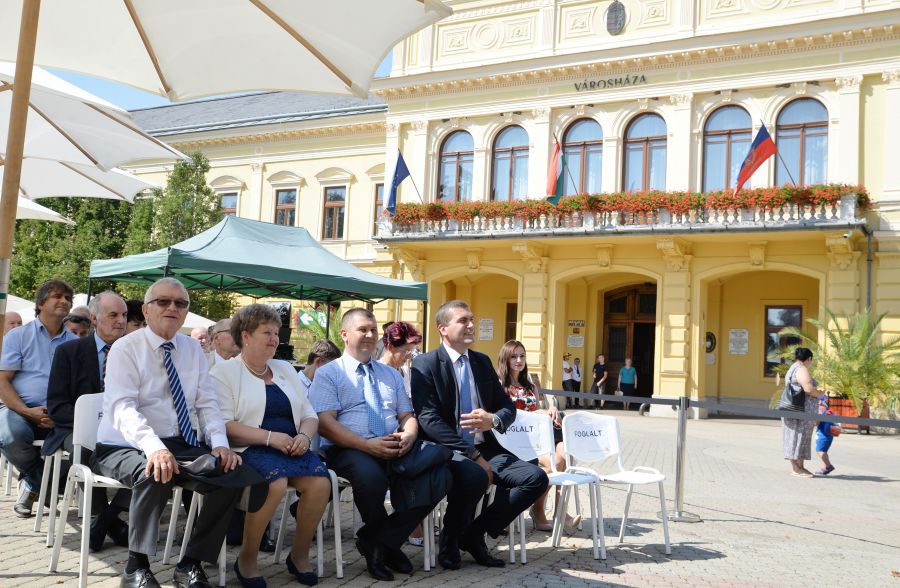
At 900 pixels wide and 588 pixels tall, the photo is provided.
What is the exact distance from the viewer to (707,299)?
23.8 m

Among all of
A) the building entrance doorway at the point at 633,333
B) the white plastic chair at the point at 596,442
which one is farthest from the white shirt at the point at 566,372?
the white plastic chair at the point at 596,442

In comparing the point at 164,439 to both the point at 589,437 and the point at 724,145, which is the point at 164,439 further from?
the point at 724,145

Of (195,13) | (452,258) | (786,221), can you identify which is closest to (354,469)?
(195,13)

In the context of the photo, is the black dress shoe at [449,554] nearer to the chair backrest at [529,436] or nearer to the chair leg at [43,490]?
the chair backrest at [529,436]

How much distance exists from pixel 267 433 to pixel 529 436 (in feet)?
7.34

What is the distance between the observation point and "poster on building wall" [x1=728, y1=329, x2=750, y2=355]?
2411 cm

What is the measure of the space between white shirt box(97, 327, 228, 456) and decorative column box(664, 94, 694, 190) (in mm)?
19311

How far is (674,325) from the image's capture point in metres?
22.5

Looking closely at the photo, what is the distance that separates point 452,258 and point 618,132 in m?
6.32

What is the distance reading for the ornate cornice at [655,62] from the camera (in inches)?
810

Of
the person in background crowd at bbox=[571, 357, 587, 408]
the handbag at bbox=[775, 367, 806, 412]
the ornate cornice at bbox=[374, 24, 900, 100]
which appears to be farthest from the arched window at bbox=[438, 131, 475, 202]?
the handbag at bbox=[775, 367, 806, 412]

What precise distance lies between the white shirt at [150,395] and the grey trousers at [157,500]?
0.09 metres

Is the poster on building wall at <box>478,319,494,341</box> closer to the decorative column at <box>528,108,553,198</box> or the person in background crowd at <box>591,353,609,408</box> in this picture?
the person in background crowd at <box>591,353,609,408</box>

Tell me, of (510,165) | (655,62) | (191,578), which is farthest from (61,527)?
(510,165)
